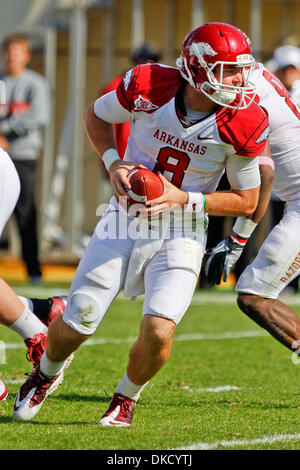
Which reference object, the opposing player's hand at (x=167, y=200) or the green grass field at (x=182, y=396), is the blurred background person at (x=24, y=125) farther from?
the opposing player's hand at (x=167, y=200)

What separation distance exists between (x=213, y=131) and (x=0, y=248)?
7.84 m

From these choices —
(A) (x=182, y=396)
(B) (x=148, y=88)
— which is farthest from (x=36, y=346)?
(B) (x=148, y=88)

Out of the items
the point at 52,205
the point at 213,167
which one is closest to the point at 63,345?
the point at 213,167

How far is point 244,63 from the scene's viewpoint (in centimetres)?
369

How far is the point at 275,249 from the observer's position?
4348mm

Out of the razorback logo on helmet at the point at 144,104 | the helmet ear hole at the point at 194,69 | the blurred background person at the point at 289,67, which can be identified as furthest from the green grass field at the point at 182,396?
the blurred background person at the point at 289,67

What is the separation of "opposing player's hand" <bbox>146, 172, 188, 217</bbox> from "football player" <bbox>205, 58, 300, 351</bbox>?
83 centimetres

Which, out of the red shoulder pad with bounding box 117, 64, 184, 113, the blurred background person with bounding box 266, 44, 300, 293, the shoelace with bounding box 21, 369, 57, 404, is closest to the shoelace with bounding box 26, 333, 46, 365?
the shoelace with bounding box 21, 369, 57, 404

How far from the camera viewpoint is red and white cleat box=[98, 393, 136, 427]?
12.1ft

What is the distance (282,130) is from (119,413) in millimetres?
1706

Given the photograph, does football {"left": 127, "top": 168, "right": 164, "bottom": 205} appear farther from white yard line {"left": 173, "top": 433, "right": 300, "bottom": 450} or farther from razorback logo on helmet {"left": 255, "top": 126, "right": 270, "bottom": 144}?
white yard line {"left": 173, "top": 433, "right": 300, "bottom": 450}

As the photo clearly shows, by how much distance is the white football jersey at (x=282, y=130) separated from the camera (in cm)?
440

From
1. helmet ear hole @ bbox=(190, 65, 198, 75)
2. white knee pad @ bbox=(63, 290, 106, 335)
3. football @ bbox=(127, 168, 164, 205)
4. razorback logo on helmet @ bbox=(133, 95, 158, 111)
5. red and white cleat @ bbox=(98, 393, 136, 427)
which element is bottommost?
red and white cleat @ bbox=(98, 393, 136, 427)
